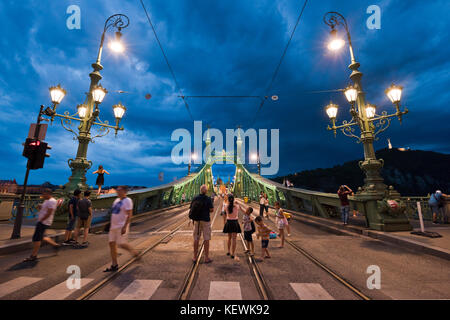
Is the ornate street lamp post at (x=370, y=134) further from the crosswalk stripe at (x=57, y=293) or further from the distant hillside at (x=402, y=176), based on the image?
the distant hillside at (x=402, y=176)

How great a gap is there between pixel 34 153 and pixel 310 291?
335 inches

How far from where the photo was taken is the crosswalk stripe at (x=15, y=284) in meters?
2.80

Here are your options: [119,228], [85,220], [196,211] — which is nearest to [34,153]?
[85,220]

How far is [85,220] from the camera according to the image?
19.2 ft

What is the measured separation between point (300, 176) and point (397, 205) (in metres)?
84.0

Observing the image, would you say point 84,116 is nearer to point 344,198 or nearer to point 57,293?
point 57,293

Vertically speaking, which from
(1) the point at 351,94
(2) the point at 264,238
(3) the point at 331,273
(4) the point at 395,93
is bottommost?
(3) the point at 331,273

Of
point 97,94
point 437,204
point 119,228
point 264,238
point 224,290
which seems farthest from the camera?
point 437,204

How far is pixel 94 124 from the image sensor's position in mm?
7957

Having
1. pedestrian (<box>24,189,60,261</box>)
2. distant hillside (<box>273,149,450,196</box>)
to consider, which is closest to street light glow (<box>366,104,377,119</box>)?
pedestrian (<box>24,189,60,261</box>)

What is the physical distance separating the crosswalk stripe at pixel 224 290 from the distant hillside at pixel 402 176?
7820cm

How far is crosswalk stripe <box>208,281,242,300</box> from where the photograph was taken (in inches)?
105

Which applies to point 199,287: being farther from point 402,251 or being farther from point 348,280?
point 402,251
